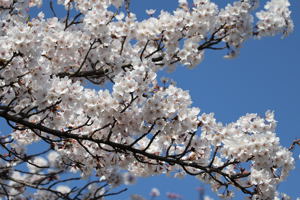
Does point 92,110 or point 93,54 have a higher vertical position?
point 93,54

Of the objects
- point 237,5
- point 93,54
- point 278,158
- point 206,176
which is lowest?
point 278,158

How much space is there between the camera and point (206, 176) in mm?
7219

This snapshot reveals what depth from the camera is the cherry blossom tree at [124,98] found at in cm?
555

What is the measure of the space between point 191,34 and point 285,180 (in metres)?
2.72

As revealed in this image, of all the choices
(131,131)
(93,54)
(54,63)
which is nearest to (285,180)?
(131,131)

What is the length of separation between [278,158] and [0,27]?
4.45m

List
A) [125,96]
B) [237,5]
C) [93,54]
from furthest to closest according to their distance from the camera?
1. [237,5]
2. [93,54]
3. [125,96]

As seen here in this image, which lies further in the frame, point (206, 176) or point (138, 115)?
point (206, 176)

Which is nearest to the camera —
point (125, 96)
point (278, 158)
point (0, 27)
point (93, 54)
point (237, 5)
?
point (125, 96)

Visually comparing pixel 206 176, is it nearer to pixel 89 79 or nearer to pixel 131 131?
pixel 131 131

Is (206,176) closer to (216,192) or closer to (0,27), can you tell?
(216,192)

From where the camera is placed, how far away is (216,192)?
7266 mm

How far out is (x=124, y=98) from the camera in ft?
18.3

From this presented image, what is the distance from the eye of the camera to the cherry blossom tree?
5551 mm
